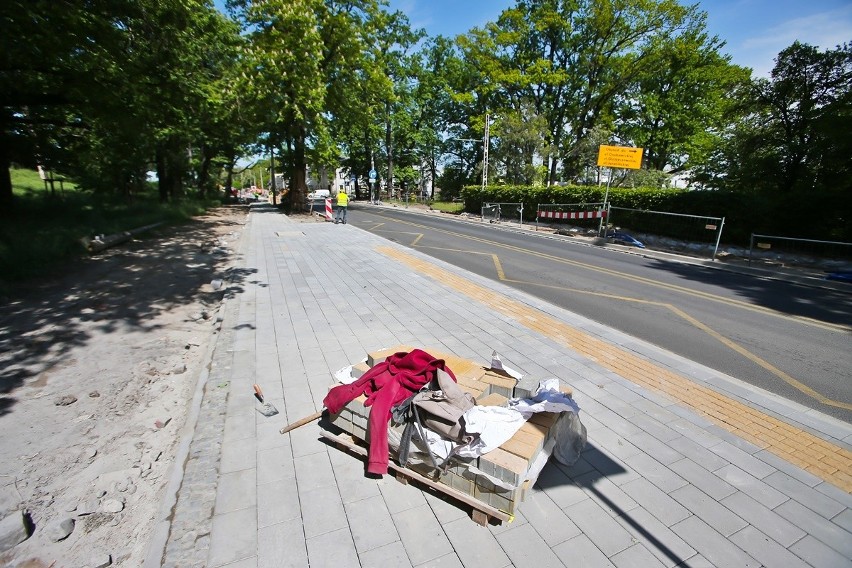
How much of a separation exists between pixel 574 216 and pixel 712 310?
1485 cm

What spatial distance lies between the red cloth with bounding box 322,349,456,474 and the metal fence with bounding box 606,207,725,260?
15.6m

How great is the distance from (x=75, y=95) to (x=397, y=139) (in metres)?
45.0

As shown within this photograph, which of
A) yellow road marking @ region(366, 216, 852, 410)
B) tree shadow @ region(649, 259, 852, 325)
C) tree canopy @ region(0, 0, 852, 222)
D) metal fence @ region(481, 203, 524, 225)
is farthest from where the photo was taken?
metal fence @ region(481, 203, 524, 225)

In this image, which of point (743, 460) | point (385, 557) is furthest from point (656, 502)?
point (385, 557)

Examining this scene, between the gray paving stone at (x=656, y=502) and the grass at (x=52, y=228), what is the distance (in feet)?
36.3

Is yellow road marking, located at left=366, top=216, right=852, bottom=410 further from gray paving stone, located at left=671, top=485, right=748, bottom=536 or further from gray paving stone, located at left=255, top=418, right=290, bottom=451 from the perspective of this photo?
gray paving stone, located at left=255, top=418, right=290, bottom=451

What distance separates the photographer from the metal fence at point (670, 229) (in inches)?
629

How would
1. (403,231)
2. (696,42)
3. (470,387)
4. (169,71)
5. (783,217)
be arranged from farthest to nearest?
(696,42) < (403,231) < (783,217) < (169,71) < (470,387)

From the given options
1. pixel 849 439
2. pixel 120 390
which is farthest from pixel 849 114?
pixel 120 390

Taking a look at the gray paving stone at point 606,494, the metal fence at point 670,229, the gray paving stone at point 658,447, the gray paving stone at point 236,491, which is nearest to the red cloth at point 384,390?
the gray paving stone at point 236,491

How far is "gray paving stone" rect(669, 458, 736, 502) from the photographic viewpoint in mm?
2883

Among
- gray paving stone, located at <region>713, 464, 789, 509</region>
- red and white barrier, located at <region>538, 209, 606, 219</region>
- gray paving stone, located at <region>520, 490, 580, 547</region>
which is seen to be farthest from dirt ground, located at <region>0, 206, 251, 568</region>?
red and white barrier, located at <region>538, 209, 606, 219</region>

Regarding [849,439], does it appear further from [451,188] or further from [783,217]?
[451,188]

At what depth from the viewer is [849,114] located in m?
13.7
